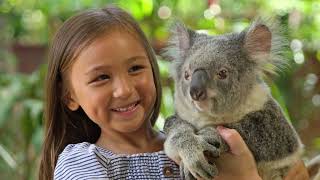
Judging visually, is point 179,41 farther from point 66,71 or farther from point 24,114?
point 24,114

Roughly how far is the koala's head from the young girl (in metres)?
0.10

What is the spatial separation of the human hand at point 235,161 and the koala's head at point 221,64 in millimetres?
72

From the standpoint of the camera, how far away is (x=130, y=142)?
1.82 meters

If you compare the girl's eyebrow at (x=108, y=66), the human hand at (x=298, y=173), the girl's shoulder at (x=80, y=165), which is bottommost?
the human hand at (x=298, y=173)

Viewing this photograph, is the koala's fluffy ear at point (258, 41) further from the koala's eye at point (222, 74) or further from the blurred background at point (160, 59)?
the blurred background at point (160, 59)

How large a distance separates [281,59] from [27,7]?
7.69 feet

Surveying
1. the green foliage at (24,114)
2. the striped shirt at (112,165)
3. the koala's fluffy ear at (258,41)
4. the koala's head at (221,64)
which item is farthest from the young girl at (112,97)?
the green foliage at (24,114)

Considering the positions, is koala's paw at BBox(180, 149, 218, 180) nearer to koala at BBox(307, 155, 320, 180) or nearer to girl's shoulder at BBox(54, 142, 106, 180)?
girl's shoulder at BBox(54, 142, 106, 180)

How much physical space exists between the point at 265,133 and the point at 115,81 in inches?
18.0

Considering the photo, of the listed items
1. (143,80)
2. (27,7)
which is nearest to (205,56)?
(143,80)

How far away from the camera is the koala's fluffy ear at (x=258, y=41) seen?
5.29ft

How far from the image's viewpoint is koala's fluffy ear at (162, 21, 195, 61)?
170 centimetres

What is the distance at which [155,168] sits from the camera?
1.66m

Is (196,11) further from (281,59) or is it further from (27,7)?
(281,59)
